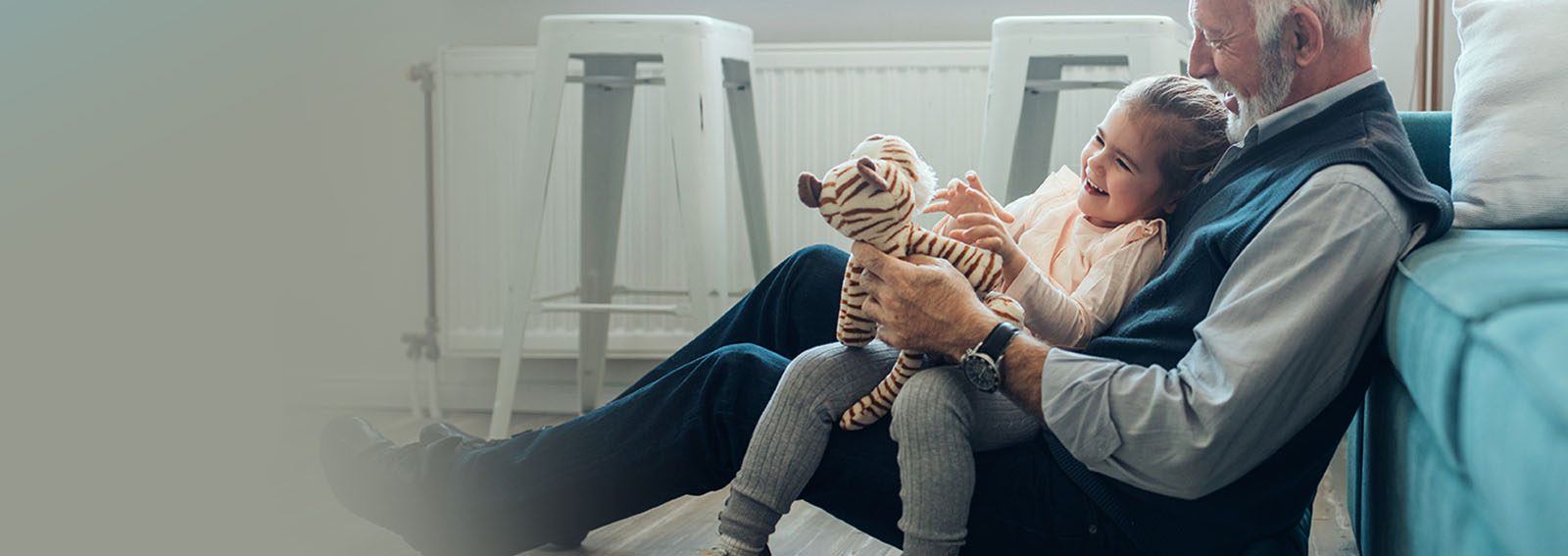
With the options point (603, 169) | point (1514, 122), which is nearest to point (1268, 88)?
point (1514, 122)

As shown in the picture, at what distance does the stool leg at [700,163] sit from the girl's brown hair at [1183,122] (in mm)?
949

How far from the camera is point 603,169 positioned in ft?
6.93

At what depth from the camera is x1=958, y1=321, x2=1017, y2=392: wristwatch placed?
34.9 inches

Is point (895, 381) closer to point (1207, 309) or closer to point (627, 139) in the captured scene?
point (1207, 309)

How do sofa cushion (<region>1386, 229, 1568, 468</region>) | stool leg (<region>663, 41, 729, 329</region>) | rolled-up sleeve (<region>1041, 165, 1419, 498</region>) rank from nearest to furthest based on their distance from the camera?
sofa cushion (<region>1386, 229, 1568, 468</region>), rolled-up sleeve (<region>1041, 165, 1419, 498</region>), stool leg (<region>663, 41, 729, 329</region>)

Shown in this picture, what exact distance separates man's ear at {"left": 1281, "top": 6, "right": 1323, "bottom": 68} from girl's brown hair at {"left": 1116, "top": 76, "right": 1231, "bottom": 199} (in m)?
0.10

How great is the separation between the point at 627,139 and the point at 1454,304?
1.66 meters

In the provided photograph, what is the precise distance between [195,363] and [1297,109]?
94 centimetres

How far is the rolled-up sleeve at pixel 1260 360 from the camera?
2.56 ft

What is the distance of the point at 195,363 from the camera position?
0.15m

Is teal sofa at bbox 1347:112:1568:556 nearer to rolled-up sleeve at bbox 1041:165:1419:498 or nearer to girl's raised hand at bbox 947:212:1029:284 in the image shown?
rolled-up sleeve at bbox 1041:165:1419:498

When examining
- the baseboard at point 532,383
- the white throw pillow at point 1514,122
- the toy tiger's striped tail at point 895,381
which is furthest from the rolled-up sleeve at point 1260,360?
the baseboard at point 532,383

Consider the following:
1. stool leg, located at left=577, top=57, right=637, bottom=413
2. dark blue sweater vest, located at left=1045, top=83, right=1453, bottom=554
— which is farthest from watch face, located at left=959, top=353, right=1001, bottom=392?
stool leg, located at left=577, top=57, right=637, bottom=413

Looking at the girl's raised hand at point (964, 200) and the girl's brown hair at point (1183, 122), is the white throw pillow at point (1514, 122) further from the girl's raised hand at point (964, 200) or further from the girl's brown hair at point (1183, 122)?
the girl's raised hand at point (964, 200)
